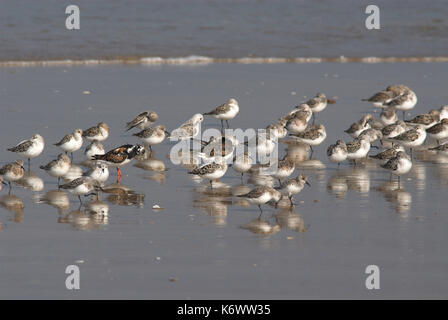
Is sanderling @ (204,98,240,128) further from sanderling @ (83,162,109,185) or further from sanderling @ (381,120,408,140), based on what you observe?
sanderling @ (83,162,109,185)

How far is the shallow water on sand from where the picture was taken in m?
10.0

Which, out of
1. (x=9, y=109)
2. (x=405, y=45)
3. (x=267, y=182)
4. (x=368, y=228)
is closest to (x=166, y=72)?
(x=9, y=109)

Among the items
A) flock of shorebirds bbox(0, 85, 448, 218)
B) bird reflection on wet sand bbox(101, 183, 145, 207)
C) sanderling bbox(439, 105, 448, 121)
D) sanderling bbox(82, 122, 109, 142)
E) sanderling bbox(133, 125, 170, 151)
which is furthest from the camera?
sanderling bbox(439, 105, 448, 121)

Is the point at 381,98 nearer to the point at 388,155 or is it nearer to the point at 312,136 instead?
the point at 312,136

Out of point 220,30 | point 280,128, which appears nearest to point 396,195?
point 280,128

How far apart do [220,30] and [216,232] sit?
25.3 metres

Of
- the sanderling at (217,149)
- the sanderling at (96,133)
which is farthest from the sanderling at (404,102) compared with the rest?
the sanderling at (96,133)

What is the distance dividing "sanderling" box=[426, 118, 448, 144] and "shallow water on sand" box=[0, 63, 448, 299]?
3.54ft

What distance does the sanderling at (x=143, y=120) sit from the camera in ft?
65.7

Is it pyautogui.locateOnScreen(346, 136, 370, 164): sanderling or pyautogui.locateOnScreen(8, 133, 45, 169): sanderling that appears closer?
pyautogui.locateOnScreen(8, 133, 45, 169): sanderling

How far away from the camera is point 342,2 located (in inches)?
1727

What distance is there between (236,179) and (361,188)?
2.48 m

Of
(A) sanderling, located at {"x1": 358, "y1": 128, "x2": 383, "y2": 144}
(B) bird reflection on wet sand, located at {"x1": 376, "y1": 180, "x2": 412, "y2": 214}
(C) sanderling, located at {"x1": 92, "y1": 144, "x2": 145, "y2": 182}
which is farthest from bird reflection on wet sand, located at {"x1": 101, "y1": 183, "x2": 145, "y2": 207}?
(A) sanderling, located at {"x1": 358, "y1": 128, "x2": 383, "y2": 144}
